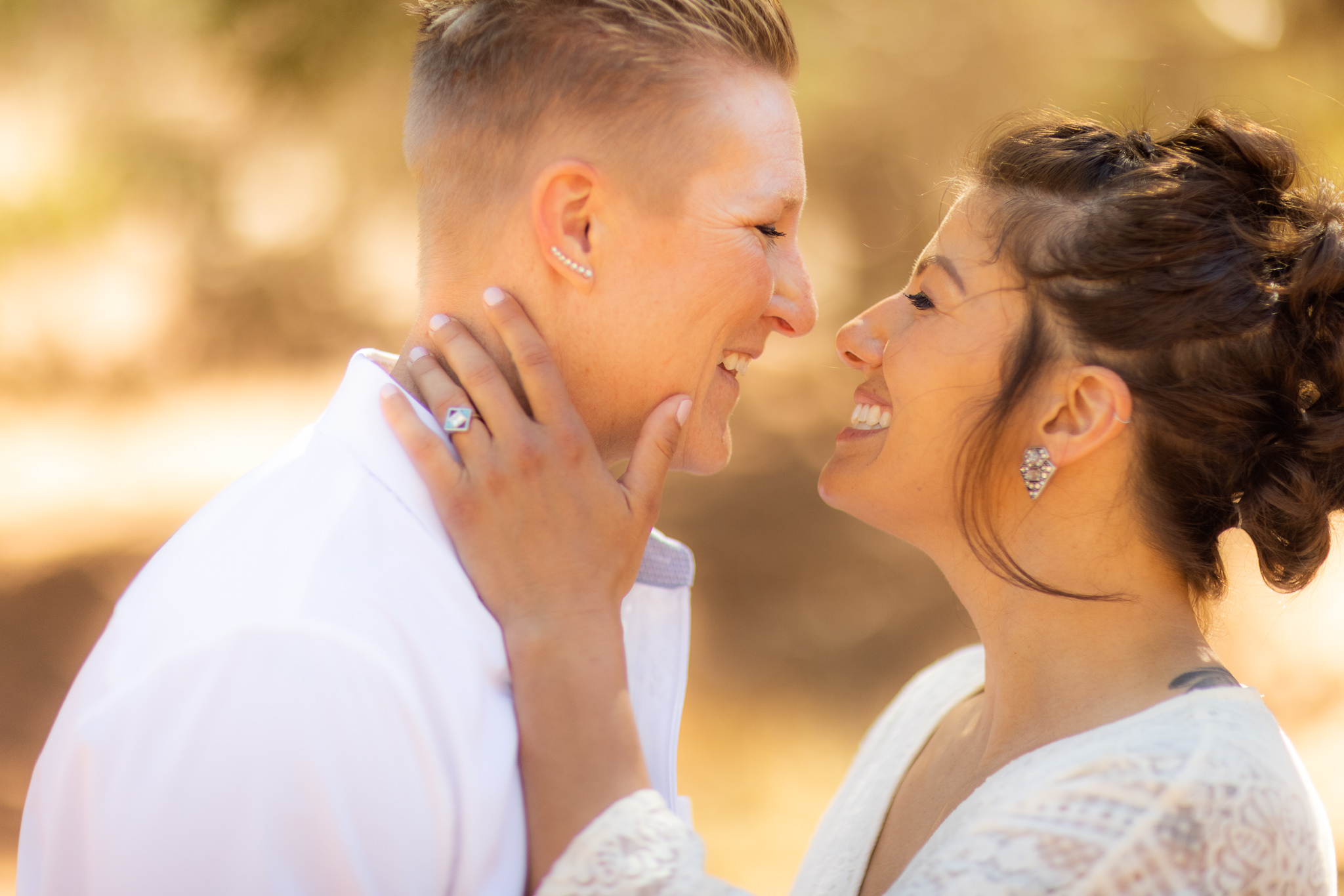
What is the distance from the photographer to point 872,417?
8.07ft

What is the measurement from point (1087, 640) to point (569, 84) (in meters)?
1.60

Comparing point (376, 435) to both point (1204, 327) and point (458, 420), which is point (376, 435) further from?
point (1204, 327)

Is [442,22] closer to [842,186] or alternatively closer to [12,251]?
[842,186]

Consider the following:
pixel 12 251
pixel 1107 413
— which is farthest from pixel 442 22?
pixel 12 251

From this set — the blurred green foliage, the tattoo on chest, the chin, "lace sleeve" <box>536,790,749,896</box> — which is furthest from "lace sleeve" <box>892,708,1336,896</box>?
the blurred green foliage

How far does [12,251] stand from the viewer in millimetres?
6898

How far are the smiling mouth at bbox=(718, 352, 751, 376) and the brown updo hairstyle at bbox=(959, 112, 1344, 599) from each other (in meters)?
0.55

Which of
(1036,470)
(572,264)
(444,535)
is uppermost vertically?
(572,264)

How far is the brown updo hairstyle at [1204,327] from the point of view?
6.49ft

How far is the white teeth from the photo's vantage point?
2.42m

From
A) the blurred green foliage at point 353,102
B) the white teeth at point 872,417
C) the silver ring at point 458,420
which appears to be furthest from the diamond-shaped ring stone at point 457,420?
the blurred green foliage at point 353,102

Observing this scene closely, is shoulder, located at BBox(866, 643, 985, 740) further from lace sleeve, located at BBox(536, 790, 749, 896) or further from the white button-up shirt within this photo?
the white button-up shirt

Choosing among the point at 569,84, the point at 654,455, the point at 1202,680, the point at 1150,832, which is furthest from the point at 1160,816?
the point at 569,84

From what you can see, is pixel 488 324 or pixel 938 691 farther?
pixel 938 691
